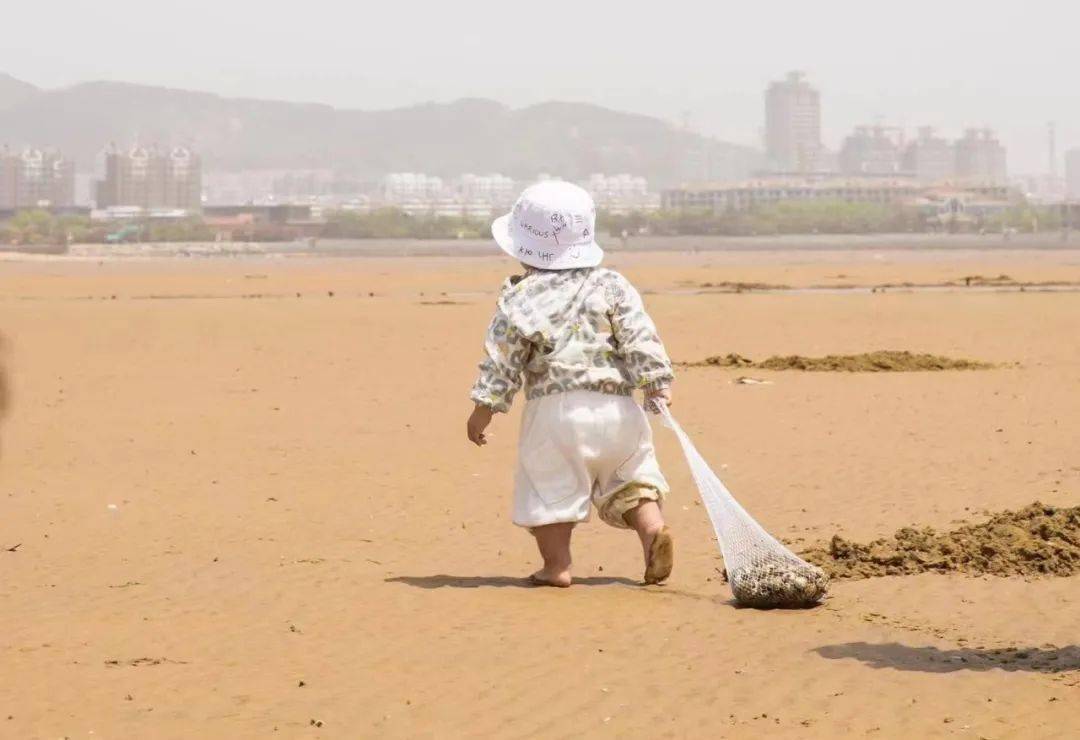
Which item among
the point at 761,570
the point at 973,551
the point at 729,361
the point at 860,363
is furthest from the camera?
the point at 729,361

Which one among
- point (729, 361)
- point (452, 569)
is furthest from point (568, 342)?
point (729, 361)

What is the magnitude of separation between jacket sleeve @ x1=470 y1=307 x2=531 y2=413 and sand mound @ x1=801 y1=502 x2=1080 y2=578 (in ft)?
5.06

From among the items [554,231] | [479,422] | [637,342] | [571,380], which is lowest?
[479,422]

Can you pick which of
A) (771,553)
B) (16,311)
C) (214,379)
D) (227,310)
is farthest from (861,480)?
(16,311)

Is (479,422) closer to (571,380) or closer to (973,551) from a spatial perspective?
(571,380)

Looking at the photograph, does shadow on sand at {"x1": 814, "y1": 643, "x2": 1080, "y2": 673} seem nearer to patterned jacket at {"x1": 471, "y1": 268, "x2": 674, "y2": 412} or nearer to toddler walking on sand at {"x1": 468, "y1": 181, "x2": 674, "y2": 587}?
toddler walking on sand at {"x1": 468, "y1": 181, "x2": 674, "y2": 587}

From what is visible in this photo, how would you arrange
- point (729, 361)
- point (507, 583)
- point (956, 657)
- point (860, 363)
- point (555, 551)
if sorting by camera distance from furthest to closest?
point (729, 361) → point (860, 363) → point (507, 583) → point (555, 551) → point (956, 657)

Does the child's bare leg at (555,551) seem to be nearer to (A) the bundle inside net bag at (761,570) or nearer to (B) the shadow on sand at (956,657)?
(A) the bundle inside net bag at (761,570)

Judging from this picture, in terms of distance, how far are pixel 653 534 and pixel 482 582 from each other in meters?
0.77

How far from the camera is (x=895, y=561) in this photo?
320 inches

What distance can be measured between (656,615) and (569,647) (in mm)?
606

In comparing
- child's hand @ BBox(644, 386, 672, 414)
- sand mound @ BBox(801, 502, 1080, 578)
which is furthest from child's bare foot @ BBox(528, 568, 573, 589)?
sand mound @ BBox(801, 502, 1080, 578)

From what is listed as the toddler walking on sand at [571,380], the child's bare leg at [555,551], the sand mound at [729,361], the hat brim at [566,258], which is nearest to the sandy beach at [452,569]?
the child's bare leg at [555,551]

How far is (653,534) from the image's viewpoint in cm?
764
